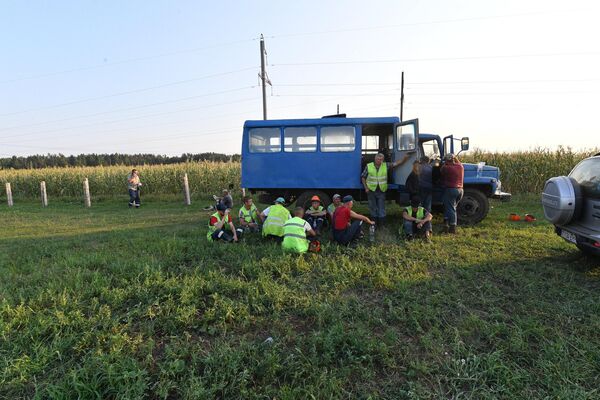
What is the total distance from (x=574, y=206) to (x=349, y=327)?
3899 millimetres

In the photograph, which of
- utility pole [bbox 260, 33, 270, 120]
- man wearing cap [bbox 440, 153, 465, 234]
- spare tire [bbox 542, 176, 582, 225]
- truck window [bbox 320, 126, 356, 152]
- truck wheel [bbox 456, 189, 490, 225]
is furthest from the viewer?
utility pole [bbox 260, 33, 270, 120]

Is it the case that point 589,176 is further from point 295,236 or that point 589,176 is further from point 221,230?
point 221,230

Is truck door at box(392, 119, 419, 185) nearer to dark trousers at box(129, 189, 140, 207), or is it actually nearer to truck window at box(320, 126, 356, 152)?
truck window at box(320, 126, 356, 152)

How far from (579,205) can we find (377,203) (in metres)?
3.57

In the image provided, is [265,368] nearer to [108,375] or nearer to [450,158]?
[108,375]

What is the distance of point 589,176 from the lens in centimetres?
493

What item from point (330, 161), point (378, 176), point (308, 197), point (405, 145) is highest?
point (405, 145)

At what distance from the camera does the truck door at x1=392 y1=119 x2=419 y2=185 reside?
7.66m

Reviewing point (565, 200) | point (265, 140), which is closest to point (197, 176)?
point (265, 140)

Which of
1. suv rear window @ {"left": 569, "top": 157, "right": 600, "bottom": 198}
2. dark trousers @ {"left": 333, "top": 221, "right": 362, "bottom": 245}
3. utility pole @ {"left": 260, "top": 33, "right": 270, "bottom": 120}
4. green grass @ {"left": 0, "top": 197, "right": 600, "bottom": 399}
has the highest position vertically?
utility pole @ {"left": 260, "top": 33, "right": 270, "bottom": 120}

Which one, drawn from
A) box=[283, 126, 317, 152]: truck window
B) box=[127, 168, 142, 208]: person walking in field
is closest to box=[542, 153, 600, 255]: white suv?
box=[283, 126, 317, 152]: truck window

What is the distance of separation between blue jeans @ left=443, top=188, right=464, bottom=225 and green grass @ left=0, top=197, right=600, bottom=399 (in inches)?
47.5

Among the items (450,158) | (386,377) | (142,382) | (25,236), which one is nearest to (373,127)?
(450,158)

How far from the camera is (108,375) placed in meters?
2.74
